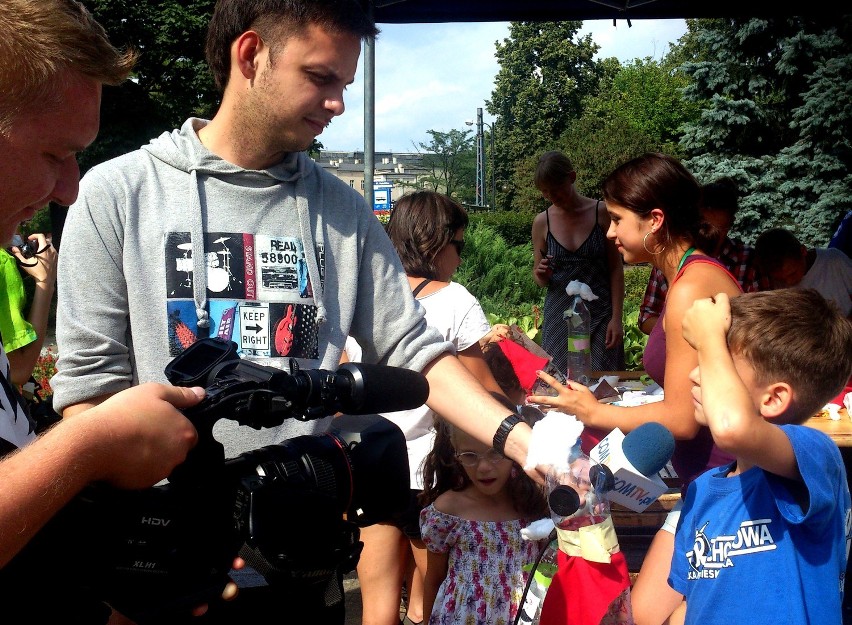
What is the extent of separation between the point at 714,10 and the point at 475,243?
9226 mm

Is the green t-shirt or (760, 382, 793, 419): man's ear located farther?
the green t-shirt

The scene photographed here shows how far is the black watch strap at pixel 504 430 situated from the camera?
1899 mm

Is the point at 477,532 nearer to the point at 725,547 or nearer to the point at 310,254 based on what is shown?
the point at 725,547

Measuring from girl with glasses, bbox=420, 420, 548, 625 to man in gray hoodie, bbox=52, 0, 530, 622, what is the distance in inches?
40.3

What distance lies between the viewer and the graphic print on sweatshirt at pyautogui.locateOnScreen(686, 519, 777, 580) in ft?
6.91

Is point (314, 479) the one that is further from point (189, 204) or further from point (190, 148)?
point (190, 148)

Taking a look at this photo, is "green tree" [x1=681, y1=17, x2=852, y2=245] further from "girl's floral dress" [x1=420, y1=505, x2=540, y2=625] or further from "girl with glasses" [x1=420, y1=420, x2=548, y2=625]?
"girl's floral dress" [x1=420, y1=505, x2=540, y2=625]

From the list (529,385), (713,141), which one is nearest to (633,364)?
(529,385)

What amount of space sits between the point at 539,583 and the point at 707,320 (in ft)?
2.68

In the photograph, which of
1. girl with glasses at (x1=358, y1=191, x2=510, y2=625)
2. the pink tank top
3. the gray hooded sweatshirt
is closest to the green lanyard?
the pink tank top

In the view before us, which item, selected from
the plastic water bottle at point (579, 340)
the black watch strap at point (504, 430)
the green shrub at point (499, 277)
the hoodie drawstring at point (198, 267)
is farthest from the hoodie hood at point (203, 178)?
the green shrub at point (499, 277)

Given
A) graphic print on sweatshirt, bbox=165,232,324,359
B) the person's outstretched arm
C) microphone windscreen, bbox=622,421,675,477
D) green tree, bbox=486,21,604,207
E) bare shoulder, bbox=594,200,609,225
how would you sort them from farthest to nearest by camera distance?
green tree, bbox=486,21,604,207 < bare shoulder, bbox=594,200,609,225 < microphone windscreen, bbox=622,421,675,477 < graphic print on sweatshirt, bbox=165,232,324,359 < the person's outstretched arm

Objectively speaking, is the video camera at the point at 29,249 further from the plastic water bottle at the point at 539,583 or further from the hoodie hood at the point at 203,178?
the plastic water bottle at the point at 539,583

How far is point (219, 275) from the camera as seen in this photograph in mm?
1867
